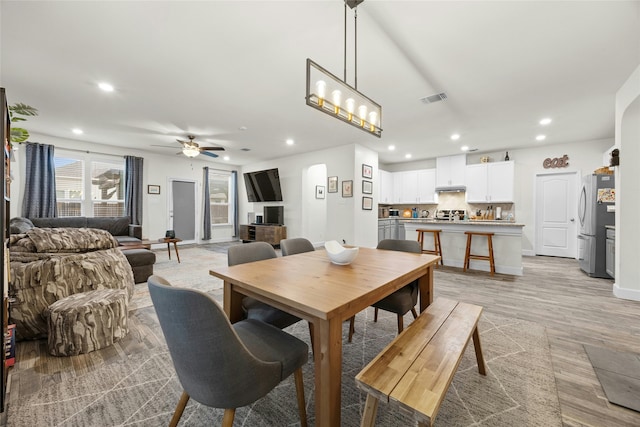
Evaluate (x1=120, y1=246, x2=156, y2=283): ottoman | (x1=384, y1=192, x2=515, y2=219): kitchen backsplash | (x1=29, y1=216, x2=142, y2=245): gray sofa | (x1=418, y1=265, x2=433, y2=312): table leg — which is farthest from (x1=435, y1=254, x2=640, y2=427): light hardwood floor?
(x1=29, y1=216, x2=142, y2=245): gray sofa

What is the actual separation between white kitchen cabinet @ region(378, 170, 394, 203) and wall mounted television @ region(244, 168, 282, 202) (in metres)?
3.00

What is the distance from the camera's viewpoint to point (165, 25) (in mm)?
2146

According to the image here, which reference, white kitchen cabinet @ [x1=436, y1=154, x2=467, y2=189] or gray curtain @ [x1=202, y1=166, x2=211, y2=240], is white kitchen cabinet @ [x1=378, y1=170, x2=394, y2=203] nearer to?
white kitchen cabinet @ [x1=436, y1=154, x2=467, y2=189]

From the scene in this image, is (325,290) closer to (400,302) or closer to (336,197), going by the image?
(400,302)

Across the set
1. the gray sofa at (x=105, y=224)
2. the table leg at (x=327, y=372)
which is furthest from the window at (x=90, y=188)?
the table leg at (x=327, y=372)

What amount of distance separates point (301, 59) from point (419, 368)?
2797mm

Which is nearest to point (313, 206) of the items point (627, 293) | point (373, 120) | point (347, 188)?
point (347, 188)

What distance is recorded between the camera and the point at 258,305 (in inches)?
70.8

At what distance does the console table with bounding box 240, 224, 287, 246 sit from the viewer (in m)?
7.20

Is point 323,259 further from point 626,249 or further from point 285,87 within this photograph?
point 626,249

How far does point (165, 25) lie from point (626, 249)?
5.57m

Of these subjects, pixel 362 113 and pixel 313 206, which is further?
pixel 313 206

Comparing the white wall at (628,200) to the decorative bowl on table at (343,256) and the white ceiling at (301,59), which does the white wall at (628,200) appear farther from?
the decorative bowl on table at (343,256)

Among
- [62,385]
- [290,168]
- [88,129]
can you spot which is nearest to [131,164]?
[88,129]
